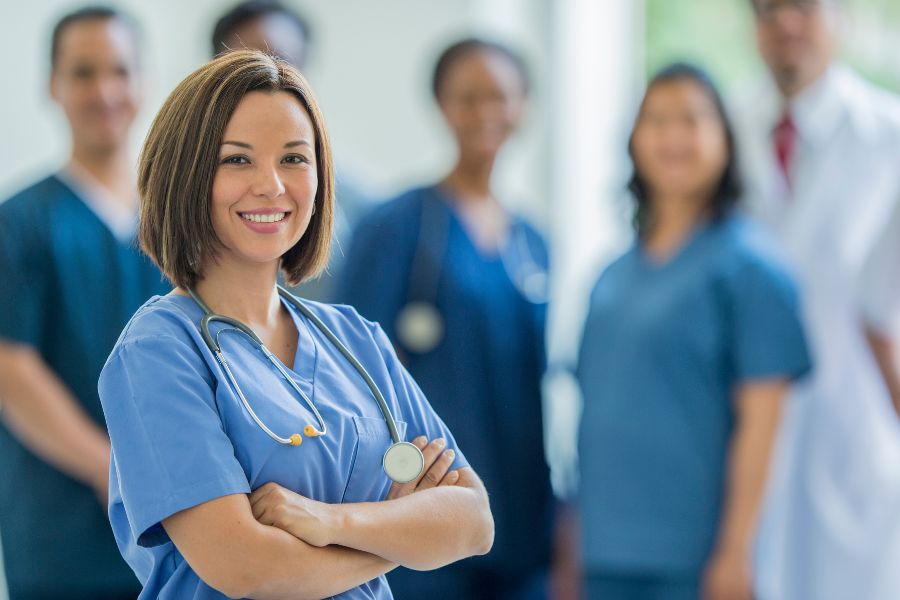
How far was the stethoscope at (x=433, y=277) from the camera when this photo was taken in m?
1.38

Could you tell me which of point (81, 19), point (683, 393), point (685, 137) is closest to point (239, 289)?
point (81, 19)

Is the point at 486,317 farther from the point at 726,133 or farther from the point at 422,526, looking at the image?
the point at 422,526

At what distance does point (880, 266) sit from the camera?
5.70ft

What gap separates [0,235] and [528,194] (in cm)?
195

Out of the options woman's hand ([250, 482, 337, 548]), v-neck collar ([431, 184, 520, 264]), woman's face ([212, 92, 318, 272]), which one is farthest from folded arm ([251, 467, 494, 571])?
v-neck collar ([431, 184, 520, 264])

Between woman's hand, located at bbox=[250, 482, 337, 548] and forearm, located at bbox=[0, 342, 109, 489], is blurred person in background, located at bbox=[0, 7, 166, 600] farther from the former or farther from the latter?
woman's hand, located at bbox=[250, 482, 337, 548]

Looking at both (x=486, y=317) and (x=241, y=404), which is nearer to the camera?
(x=241, y=404)

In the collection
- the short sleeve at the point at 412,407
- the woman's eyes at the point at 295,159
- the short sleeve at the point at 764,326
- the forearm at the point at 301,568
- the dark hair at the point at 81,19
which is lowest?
the short sleeve at the point at 764,326

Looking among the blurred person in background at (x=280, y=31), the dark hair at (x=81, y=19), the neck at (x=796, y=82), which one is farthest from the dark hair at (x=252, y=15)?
the neck at (x=796, y=82)

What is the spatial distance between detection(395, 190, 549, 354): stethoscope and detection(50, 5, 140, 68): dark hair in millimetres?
402

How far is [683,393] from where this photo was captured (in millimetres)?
1594

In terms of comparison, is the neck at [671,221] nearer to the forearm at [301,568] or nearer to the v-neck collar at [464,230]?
the v-neck collar at [464,230]

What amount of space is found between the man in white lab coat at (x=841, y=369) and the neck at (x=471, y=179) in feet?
1.21

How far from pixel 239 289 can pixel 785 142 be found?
4.48 ft
